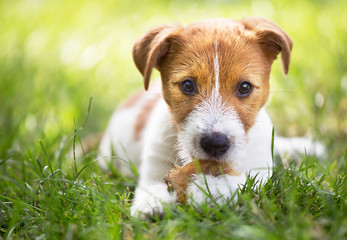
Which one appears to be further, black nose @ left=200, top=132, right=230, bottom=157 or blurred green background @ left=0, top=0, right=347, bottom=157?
blurred green background @ left=0, top=0, right=347, bottom=157

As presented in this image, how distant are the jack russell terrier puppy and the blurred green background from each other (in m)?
1.23

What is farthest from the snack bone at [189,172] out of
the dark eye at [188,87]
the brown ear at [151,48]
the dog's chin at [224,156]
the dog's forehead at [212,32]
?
the dog's forehead at [212,32]

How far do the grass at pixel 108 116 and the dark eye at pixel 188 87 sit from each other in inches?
38.8

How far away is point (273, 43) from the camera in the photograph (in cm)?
418

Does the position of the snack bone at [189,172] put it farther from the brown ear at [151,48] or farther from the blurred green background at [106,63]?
the blurred green background at [106,63]

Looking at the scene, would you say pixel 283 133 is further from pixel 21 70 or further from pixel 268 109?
pixel 21 70

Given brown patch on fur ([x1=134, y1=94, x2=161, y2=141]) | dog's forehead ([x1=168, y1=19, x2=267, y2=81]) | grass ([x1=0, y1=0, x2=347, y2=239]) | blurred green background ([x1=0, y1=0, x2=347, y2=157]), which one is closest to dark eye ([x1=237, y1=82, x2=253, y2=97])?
dog's forehead ([x1=168, y1=19, x2=267, y2=81])

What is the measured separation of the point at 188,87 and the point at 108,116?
11.2 ft

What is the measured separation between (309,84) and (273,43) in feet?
8.14

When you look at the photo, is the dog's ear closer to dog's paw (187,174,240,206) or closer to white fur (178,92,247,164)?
white fur (178,92,247,164)

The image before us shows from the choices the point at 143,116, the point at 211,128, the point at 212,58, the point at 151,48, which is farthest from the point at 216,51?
the point at 143,116

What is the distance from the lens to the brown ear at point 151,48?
3945 millimetres

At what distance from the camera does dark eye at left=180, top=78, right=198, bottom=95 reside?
386 cm

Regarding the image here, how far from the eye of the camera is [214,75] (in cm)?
376
